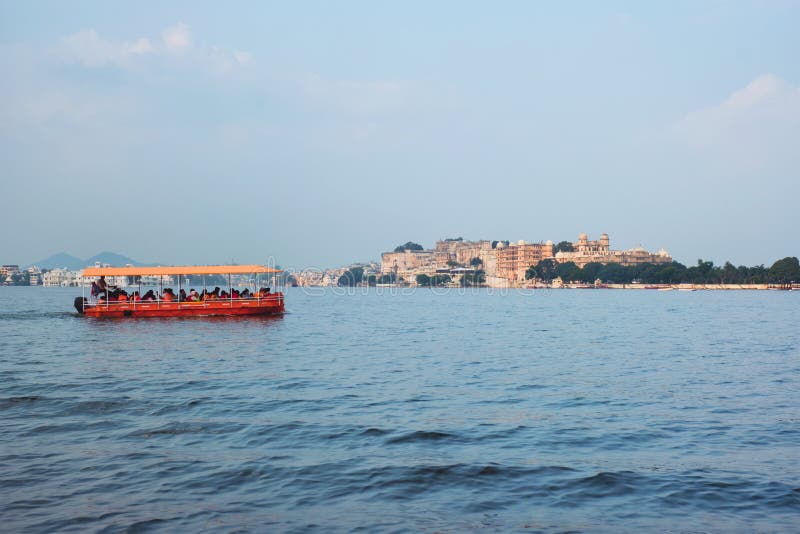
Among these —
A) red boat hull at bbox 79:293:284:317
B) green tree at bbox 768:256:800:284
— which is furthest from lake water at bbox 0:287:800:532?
green tree at bbox 768:256:800:284

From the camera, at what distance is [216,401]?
52.2 feet

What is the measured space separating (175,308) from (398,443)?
3456 cm

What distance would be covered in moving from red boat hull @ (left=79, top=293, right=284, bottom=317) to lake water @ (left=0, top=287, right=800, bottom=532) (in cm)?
1818

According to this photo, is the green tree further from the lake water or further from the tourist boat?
the lake water

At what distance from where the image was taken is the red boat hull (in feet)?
143

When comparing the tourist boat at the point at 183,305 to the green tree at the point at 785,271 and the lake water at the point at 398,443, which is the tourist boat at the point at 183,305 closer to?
the lake water at the point at 398,443

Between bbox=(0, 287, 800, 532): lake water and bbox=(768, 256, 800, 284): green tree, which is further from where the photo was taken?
bbox=(768, 256, 800, 284): green tree

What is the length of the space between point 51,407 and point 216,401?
3.24 meters

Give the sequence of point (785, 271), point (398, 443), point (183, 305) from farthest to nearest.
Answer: point (785, 271)
point (183, 305)
point (398, 443)

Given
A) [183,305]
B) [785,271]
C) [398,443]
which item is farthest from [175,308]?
[785,271]

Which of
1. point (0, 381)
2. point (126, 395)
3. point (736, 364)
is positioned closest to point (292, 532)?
point (126, 395)

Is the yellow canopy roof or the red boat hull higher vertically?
the yellow canopy roof

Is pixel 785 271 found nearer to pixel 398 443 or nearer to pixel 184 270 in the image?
pixel 184 270

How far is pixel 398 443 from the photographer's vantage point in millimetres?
11875
